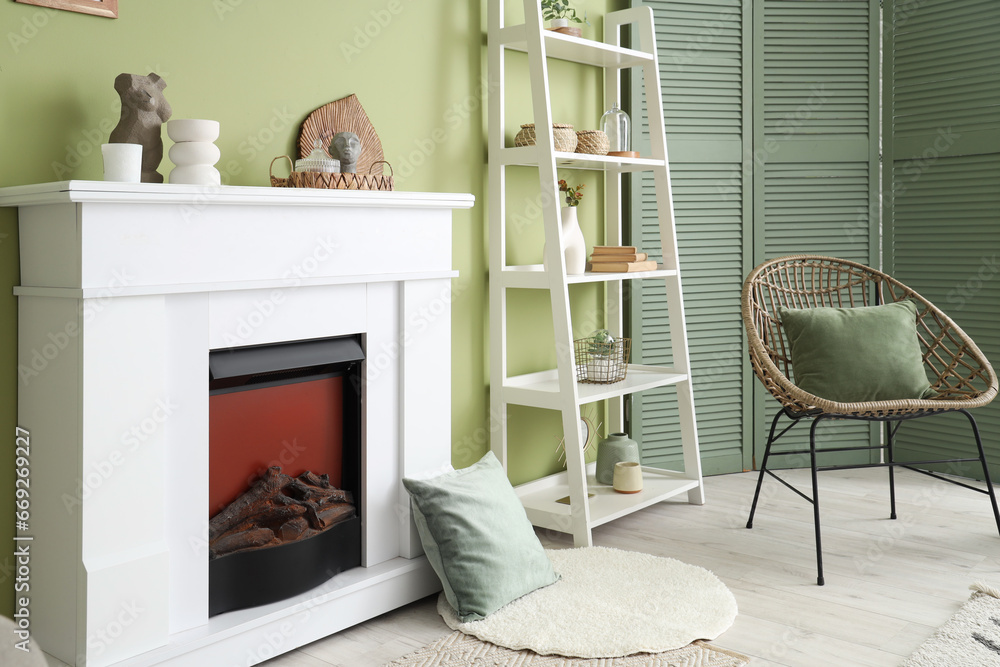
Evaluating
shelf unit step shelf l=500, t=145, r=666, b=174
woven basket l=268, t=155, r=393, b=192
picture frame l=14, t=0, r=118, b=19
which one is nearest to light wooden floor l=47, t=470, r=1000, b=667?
woven basket l=268, t=155, r=393, b=192

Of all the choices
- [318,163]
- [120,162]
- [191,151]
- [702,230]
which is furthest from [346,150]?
[702,230]

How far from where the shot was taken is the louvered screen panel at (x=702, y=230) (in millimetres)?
3561

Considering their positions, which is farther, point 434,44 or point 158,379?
point 434,44

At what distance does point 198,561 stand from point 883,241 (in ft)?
10.8

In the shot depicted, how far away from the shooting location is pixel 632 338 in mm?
3535

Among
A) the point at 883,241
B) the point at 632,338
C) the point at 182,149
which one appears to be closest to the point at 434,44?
the point at 182,149

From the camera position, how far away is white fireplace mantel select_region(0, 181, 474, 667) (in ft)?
5.55

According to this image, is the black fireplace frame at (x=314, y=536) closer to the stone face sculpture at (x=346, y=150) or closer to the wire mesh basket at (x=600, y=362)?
the stone face sculpture at (x=346, y=150)

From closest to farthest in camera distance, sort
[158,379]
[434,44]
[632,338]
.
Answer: [158,379]
[434,44]
[632,338]

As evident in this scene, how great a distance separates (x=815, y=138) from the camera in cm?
379

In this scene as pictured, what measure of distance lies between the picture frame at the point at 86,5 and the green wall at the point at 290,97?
2cm

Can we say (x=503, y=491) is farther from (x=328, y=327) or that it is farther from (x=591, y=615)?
(x=328, y=327)

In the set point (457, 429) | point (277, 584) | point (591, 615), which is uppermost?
point (457, 429)

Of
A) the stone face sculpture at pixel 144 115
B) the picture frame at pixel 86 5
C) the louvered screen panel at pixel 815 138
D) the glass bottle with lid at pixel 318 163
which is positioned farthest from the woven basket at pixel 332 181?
the louvered screen panel at pixel 815 138
